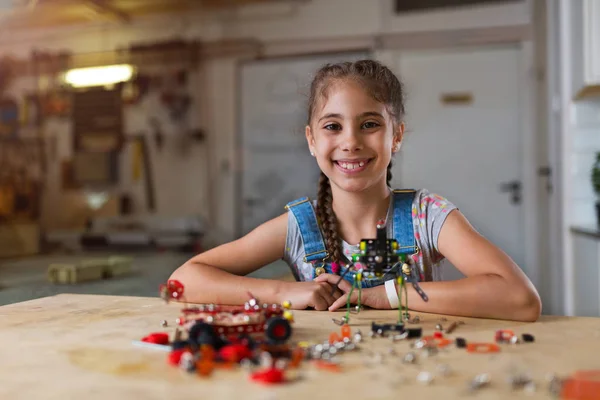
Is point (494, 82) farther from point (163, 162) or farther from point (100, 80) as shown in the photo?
point (100, 80)

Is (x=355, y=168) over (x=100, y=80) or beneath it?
beneath

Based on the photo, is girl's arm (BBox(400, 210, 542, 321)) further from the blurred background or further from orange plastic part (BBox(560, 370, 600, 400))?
the blurred background

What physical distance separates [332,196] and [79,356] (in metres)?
0.90

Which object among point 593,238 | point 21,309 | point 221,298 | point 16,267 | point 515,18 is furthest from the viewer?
point 515,18

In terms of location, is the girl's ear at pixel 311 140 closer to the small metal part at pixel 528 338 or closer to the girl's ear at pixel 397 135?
the girl's ear at pixel 397 135

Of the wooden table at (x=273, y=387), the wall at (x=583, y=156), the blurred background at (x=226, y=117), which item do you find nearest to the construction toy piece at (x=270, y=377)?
the wooden table at (x=273, y=387)

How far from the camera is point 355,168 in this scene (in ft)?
4.72

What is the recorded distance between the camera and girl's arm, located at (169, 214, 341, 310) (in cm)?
121

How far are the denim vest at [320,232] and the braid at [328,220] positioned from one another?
0.06ft

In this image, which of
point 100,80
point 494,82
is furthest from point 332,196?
point 100,80

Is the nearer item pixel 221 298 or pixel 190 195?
pixel 221 298

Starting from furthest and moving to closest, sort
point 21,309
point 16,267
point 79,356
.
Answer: point 16,267
point 21,309
point 79,356

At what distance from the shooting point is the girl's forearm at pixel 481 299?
43.0 inches

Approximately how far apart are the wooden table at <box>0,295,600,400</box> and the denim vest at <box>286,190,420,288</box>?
14.1 inches
